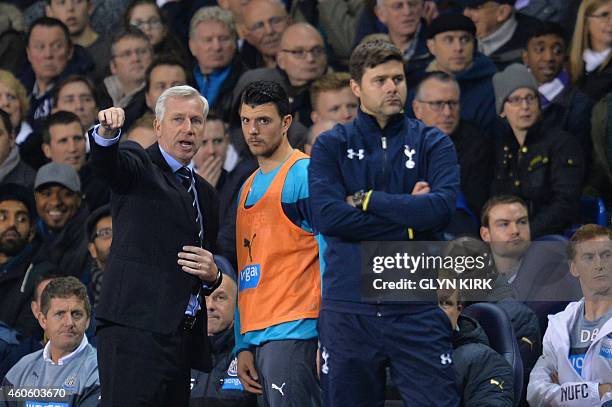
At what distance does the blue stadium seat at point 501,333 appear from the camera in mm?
6895

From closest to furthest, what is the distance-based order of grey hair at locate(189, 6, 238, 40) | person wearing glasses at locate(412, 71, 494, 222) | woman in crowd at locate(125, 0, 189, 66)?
person wearing glasses at locate(412, 71, 494, 222) → grey hair at locate(189, 6, 238, 40) → woman in crowd at locate(125, 0, 189, 66)

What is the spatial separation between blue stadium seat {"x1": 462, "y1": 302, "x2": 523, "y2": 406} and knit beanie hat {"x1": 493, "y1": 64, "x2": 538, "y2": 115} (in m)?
2.38

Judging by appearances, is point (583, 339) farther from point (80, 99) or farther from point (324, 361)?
point (80, 99)

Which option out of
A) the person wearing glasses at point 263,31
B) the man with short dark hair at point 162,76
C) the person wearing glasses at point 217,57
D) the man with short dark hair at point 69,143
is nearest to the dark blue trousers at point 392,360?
the man with short dark hair at point 69,143

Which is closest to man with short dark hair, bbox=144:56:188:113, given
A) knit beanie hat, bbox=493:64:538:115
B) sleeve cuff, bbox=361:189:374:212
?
knit beanie hat, bbox=493:64:538:115

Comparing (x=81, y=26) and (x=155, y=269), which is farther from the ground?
(x=81, y=26)

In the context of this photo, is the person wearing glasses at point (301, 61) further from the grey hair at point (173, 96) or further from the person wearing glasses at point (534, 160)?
the grey hair at point (173, 96)

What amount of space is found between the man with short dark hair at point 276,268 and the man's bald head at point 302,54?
12.1ft

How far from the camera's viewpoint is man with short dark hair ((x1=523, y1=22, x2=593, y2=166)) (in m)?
9.25

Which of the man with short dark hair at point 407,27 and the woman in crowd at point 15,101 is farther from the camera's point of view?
the woman in crowd at point 15,101

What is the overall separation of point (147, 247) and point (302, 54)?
4.54 m

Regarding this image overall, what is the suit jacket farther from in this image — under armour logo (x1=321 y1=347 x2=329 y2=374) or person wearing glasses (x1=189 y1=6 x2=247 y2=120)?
person wearing glasses (x1=189 y1=6 x2=247 y2=120)

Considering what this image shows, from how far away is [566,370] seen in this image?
682 centimetres

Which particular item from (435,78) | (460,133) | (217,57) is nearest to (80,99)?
(217,57)
